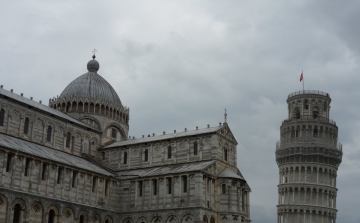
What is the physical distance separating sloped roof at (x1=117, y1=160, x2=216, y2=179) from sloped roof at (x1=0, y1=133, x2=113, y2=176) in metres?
2.86

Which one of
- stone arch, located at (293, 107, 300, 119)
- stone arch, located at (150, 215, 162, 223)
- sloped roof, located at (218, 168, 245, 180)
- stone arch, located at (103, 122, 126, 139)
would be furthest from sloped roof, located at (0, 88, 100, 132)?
stone arch, located at (293, 107, 300, 119)

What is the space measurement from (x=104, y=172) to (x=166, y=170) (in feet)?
23.1

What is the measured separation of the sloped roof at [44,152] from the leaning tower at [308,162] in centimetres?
3787

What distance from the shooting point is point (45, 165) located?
50.9m

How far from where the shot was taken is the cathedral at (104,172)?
49.0m

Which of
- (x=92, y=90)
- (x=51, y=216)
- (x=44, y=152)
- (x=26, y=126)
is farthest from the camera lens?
(x=92, y=90)

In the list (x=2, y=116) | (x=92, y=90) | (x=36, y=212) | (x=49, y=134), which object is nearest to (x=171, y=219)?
(x=36, y=212)

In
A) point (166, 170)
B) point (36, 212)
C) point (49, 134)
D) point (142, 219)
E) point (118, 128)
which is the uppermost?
point (118, 128)

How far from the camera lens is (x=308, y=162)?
86.5 metres

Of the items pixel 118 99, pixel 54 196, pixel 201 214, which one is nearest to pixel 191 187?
pixel 201 214

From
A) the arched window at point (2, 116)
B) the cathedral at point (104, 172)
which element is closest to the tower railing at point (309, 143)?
the cathedral at point (104, 172)

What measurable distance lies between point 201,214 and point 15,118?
22.5 metres

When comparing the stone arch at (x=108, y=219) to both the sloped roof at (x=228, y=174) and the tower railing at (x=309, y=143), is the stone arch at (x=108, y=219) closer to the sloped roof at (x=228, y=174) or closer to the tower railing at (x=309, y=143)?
the sloped roof at (x=228, y=174)

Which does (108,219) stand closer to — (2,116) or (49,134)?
(49,134)
